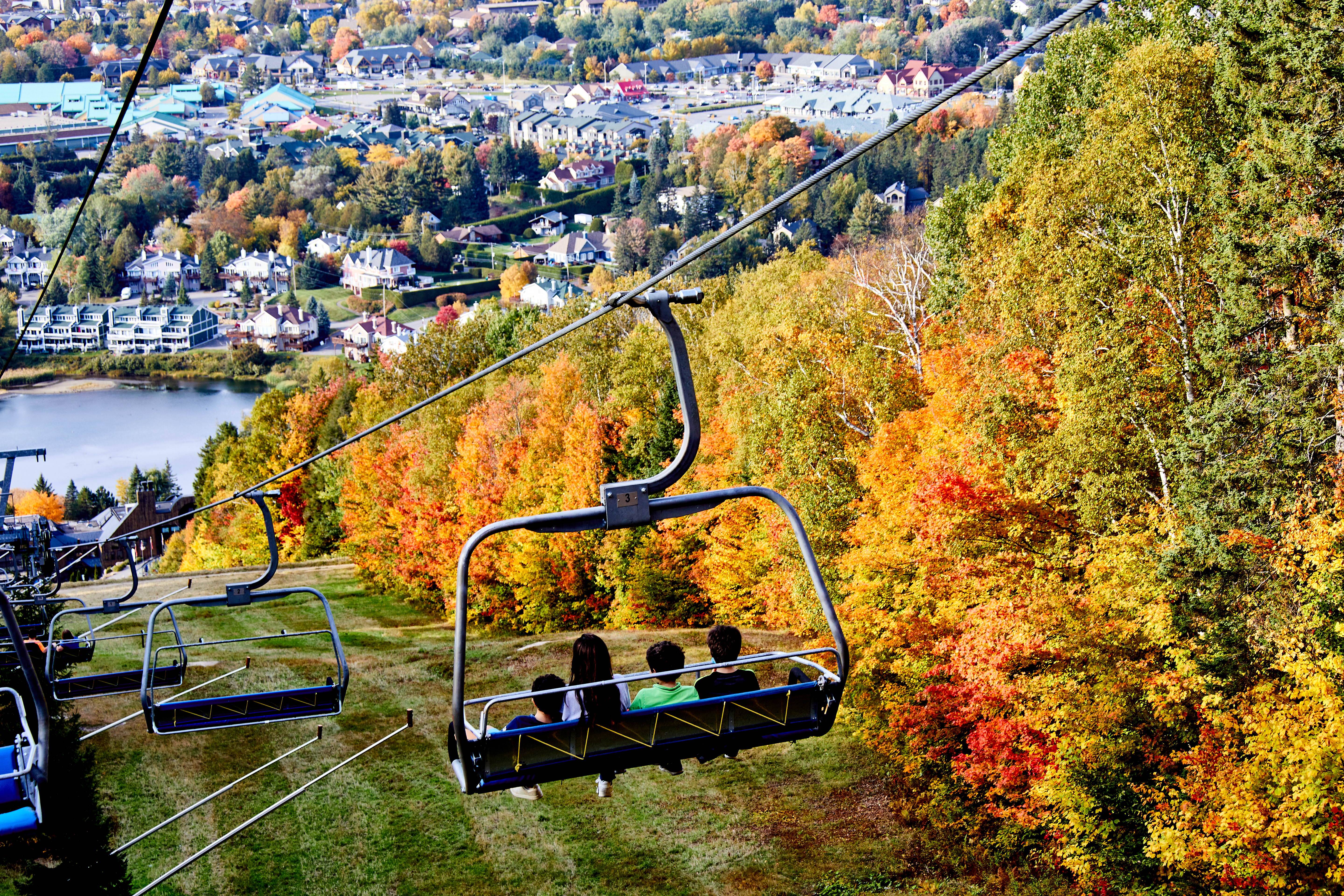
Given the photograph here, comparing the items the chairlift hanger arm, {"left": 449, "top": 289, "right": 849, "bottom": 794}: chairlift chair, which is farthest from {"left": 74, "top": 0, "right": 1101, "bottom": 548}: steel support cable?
the chairlift hanger arm

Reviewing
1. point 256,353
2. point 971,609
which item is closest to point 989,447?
point 971,609

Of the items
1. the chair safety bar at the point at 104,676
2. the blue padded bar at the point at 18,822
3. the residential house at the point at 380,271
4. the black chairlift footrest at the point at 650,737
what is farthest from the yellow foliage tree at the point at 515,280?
the blue padded bar at the point at 18,822

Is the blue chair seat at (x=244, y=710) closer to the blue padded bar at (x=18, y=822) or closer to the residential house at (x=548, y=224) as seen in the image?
the blue padded bar at (x=18, y=822)

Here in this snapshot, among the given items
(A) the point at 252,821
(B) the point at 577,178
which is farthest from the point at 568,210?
(A) the point at 252,821

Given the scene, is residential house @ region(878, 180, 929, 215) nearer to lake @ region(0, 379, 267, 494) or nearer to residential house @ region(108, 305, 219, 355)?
lake @ region(0, 379, 267, 494)

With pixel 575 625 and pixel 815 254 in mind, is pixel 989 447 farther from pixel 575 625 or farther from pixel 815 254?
pixel 815 254
